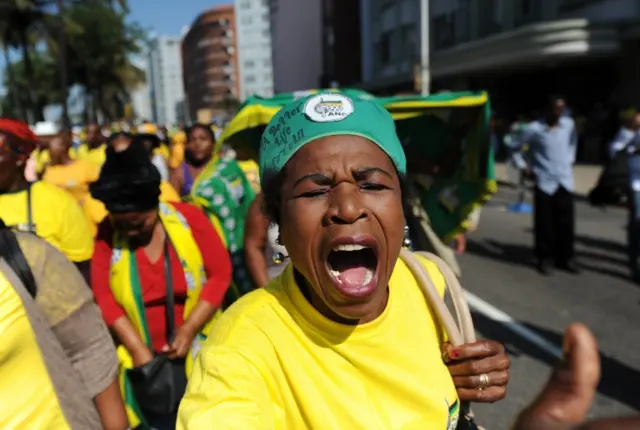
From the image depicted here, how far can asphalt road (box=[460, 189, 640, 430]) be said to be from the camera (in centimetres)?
416

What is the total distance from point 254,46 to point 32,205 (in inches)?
4805

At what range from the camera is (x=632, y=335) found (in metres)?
5.16

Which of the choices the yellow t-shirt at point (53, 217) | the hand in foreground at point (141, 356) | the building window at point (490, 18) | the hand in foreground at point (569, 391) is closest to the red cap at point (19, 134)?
the yellow t-shirt at point (53, 217)

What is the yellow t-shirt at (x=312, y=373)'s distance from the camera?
1.30 metres

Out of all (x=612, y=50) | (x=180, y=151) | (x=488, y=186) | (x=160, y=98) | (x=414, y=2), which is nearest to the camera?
(x=488, y=186)

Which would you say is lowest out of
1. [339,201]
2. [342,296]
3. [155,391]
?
[155,391]

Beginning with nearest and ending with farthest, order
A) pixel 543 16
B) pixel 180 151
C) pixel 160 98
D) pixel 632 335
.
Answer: pixel 632 335 < pixel 180 151 < pixel 543 16 < pixel 160 98

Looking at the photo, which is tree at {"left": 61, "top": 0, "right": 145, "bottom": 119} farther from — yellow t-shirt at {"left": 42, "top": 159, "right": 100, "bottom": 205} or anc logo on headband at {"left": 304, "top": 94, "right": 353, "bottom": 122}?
anc logo on headband at {"left": 304, "top": 94, "right": 353, "bottom": 122}

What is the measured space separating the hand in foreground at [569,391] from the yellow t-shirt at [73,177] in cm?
475

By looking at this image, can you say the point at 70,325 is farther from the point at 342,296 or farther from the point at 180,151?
the point at 180,151

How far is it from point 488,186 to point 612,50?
18.2 metres

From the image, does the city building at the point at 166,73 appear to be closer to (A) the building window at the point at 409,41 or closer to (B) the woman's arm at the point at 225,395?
(A) the building window at the point at 409,41

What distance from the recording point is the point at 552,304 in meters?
6.12

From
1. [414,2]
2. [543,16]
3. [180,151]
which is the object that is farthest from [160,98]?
[180,151]
